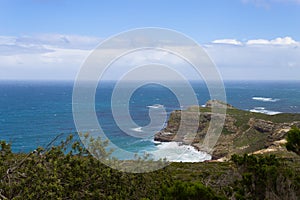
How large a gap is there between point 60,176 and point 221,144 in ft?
131

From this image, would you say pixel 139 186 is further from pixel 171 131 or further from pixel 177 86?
pixel 171 131

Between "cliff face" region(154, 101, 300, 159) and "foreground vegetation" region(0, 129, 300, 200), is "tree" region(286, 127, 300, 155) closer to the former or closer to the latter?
"foreground vegetation" region(0, 129, 300, 200)

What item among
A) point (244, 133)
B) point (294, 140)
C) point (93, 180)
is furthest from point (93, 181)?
point (244, 133)

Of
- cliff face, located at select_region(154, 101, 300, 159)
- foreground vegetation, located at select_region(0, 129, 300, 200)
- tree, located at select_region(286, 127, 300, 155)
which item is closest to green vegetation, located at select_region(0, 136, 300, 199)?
foreground vegetation, located at select_region(0, 129, 300, 200)

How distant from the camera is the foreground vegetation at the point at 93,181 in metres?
5.87

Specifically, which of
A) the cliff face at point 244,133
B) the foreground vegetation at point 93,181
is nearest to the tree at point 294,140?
the foreground vegetation at point 93,181

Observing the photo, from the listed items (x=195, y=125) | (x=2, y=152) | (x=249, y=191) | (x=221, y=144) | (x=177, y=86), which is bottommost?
(x=221, y=144)

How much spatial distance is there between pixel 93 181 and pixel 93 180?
2cm

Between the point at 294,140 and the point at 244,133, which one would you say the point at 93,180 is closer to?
the point at 294,140

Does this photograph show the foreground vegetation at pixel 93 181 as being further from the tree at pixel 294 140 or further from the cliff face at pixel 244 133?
the cliff face at pixel 244 133

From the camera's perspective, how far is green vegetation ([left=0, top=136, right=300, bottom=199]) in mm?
5879

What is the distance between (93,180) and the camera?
6918 millimetres

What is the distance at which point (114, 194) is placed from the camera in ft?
22.7

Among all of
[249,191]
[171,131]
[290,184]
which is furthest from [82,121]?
[171,131]
